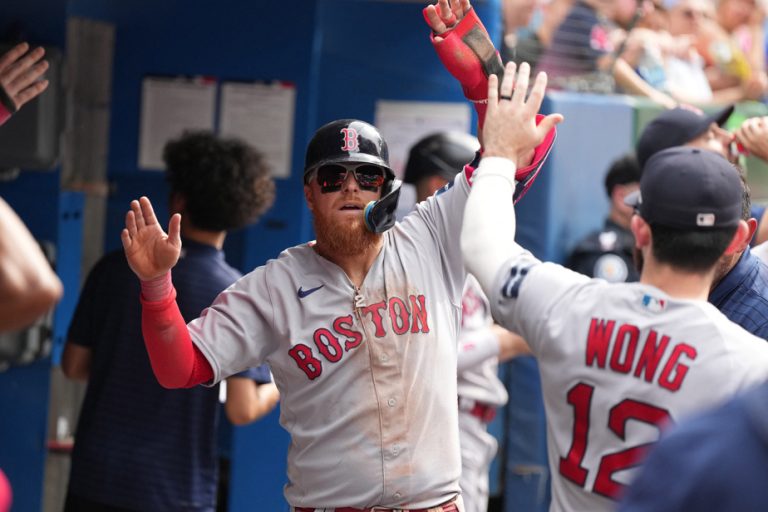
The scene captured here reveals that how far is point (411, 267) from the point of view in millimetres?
3488

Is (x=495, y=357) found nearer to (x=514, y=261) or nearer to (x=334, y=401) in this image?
(x=334, y=401)

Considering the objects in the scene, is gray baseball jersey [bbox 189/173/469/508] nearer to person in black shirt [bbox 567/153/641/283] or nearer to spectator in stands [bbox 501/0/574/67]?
person in black shirt [bbox 567/153/641/283]

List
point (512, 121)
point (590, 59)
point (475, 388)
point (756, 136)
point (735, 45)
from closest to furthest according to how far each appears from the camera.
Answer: point (512, 121) < point (756, 136) < point (475, 388) < point (590, 59) < point (735, 45)

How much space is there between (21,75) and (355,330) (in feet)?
4.57

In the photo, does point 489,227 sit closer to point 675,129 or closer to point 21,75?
point 21,75

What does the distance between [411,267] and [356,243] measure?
19 centimetres

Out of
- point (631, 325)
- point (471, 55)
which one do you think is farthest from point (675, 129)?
point (631, 325)

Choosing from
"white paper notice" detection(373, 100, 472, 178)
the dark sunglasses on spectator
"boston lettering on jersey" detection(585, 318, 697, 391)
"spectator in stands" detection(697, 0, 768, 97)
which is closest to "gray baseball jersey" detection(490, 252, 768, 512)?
"boston lettering on jersey" detection(585, 318, 697, 391)

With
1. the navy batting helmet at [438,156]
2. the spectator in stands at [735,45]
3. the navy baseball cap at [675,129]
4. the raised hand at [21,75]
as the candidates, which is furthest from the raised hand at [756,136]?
the spectator in stands at [735,45]

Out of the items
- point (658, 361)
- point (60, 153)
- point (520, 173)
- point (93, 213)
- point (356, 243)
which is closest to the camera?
point (658, 361)

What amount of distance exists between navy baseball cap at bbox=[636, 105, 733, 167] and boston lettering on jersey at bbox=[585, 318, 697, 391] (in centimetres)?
200

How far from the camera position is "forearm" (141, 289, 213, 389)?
317 cm

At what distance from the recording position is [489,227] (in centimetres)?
266

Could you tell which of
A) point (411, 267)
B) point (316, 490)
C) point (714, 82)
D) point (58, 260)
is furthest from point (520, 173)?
point (714, 82)
